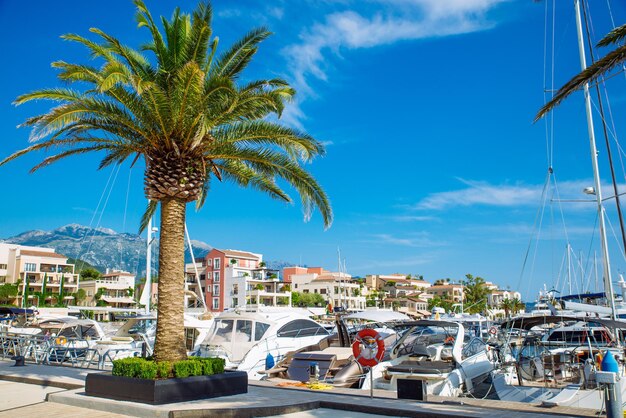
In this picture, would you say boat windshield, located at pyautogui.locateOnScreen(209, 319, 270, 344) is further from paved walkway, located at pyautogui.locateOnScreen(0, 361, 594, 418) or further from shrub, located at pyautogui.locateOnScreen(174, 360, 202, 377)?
shrub, located at pyautogui.locateOnScreen(174, 360, 202, 377)

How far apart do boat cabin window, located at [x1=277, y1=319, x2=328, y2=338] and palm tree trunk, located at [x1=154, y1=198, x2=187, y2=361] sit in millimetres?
7526

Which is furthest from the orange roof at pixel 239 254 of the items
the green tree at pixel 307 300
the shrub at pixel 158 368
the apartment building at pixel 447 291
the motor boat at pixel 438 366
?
the shrub at pixel 158 368

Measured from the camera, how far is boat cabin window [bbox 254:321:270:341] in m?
19.0

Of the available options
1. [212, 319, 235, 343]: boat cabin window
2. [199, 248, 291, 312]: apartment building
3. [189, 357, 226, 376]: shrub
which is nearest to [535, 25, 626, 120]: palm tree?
[189, 357, 226, 376]: shrub

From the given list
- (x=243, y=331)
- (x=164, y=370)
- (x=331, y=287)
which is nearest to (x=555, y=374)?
(x=243, y=331)

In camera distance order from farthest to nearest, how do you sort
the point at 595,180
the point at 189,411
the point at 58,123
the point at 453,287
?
the point at 453,287 → the point at 595,180 → the point at 58,123 → the point at 189,411

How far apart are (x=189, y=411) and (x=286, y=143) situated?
686 centimetres

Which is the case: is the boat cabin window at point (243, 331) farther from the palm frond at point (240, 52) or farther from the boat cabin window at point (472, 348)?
the palm frond at point (240, 52)

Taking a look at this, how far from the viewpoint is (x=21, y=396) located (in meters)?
12.2

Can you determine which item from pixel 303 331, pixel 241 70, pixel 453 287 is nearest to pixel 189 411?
pixel 241 70

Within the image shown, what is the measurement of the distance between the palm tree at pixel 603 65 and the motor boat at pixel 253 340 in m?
12.3

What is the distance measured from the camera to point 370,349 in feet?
36.4

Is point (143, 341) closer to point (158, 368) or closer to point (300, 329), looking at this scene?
point (300, 329)

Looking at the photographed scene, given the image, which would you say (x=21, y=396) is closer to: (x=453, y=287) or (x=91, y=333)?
(x=91, y=333)
